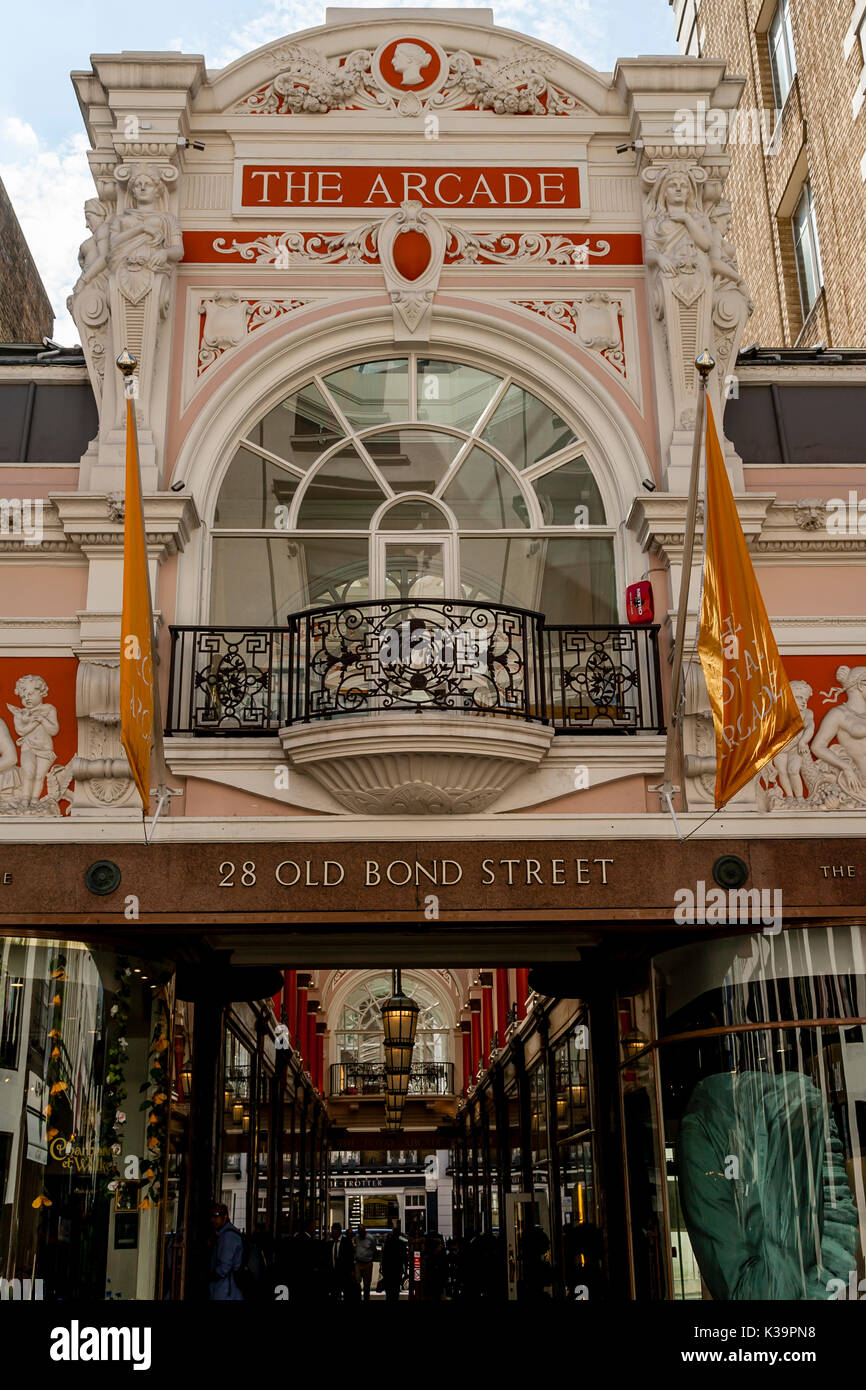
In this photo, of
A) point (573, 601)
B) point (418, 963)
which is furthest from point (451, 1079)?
point (573, 601)

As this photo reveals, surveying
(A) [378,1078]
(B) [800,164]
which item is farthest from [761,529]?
(A) [378,1078]

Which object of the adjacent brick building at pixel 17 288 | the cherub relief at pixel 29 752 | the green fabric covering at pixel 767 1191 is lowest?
the green fabric covering at pixel 767 1191

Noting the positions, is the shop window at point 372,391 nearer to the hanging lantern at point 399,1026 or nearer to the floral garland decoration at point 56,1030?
the floral garland decoration at point 56,1030

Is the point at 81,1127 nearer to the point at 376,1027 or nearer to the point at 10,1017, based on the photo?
the point at 10,1017

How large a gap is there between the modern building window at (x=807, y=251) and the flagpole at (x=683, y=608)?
40.7 ft

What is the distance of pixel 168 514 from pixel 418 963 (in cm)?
564

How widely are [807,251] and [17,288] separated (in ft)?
42.4

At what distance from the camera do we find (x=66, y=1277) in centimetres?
1110

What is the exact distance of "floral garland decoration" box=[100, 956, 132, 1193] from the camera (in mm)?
11695

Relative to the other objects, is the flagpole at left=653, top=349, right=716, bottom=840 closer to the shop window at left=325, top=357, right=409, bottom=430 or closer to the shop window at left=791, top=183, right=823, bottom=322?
the shop window at left=325, top=357, right=409, bottom=430

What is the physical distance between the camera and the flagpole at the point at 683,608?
425 inches

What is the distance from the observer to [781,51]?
77.2ft

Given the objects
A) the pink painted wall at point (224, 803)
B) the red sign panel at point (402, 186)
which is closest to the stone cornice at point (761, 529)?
the red sign panel at point (402, 186)
